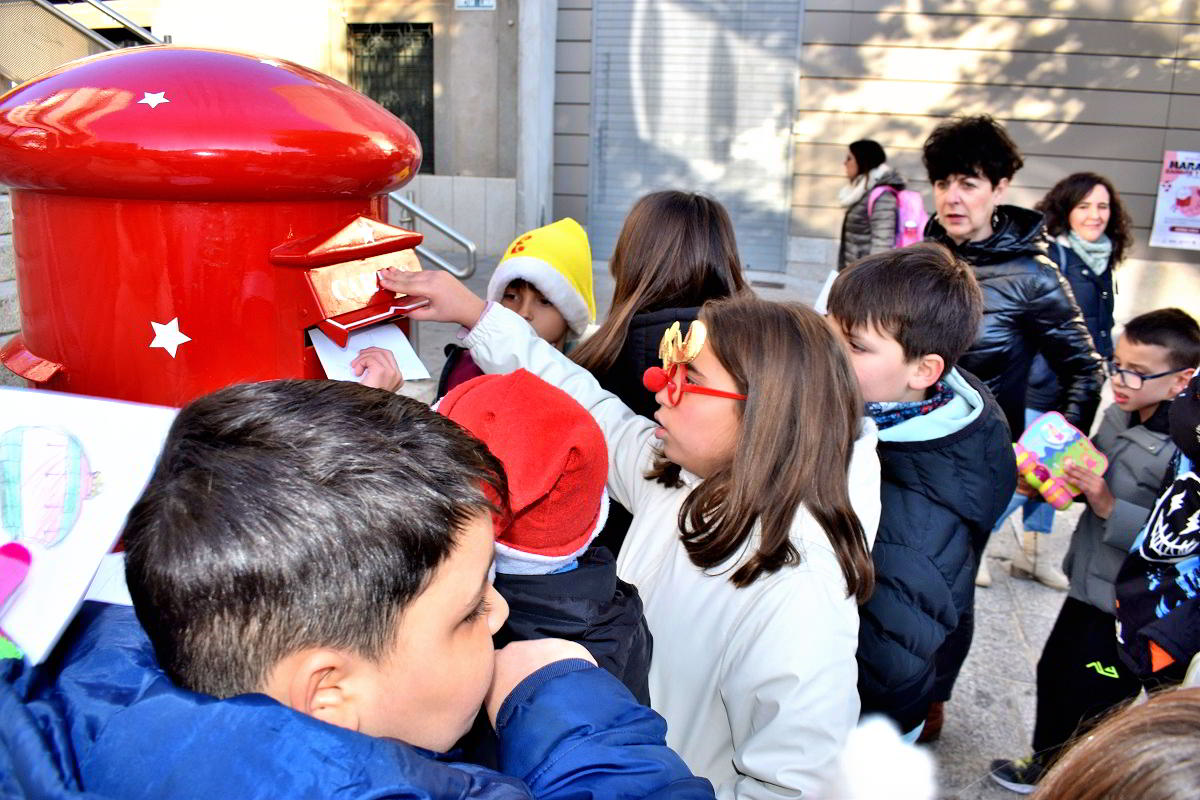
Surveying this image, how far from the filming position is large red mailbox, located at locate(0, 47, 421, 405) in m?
1.35

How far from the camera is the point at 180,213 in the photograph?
4.62 feet

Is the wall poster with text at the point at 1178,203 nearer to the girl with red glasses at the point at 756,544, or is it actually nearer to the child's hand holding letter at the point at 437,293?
the girl with red glasses at the point at 756,544

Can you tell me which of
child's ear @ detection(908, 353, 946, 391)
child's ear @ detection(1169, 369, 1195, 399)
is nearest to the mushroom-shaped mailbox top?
child's ear @ detection(908, 353, 946, 391)

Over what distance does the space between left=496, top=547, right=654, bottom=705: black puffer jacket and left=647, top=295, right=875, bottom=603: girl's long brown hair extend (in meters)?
0.37

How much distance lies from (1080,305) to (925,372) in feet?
8.40

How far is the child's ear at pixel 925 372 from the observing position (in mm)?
2406

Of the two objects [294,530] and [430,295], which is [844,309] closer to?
[430,295]

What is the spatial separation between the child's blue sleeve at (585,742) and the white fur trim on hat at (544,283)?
1.74 meters

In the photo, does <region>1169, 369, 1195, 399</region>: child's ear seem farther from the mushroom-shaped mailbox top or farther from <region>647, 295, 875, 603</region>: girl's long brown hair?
the mushroom-shaped mailbox top

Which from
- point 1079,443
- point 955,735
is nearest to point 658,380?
point 1079,443

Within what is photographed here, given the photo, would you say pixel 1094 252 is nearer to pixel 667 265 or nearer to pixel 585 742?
pixel 667 265

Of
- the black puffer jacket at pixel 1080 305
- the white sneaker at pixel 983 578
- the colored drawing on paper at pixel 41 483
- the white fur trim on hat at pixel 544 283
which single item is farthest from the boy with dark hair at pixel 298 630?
the white sneaker at pixel 983 578

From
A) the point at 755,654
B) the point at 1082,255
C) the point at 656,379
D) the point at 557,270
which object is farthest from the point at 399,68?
the point at 755,654

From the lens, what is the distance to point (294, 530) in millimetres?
893
